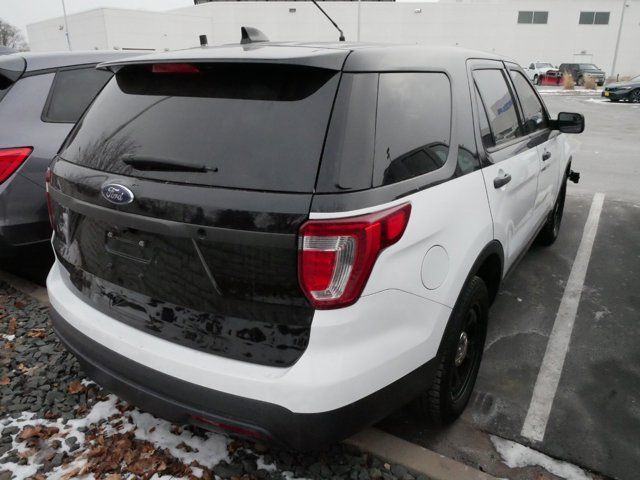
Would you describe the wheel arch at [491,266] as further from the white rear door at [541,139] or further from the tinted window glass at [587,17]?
the tinted window glass at [587,17]

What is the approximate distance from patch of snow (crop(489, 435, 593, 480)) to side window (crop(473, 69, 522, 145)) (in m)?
1.57

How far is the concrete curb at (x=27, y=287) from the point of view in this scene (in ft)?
12.9

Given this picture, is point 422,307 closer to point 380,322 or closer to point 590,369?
point 380,322

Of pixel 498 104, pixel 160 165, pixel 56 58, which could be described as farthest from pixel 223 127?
pixel 56 58

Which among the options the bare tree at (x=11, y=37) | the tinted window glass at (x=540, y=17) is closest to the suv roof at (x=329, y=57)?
the tinted window glass at (x=540, y=17)

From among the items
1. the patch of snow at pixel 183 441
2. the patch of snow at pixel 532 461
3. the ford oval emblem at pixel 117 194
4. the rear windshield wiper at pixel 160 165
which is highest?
the rear windshield wiper at pixel 160 165

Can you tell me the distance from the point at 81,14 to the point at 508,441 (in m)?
68.0

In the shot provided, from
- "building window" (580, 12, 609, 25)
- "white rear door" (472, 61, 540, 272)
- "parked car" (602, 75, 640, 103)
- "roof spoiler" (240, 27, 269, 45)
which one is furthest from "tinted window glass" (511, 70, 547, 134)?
"building window" (580, 12, 609, 25)

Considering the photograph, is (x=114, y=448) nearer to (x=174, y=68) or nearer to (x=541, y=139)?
(x=174, y=68)

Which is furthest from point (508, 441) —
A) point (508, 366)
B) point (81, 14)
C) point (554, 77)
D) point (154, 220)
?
point (81, 14)

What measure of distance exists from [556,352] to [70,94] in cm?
405

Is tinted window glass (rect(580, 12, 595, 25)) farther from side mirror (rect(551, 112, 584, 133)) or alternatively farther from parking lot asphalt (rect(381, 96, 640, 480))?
side mirror (rect(551, 112, 584, 133))

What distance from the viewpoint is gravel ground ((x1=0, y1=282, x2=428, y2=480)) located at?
222cm

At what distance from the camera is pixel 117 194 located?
1.87 m
